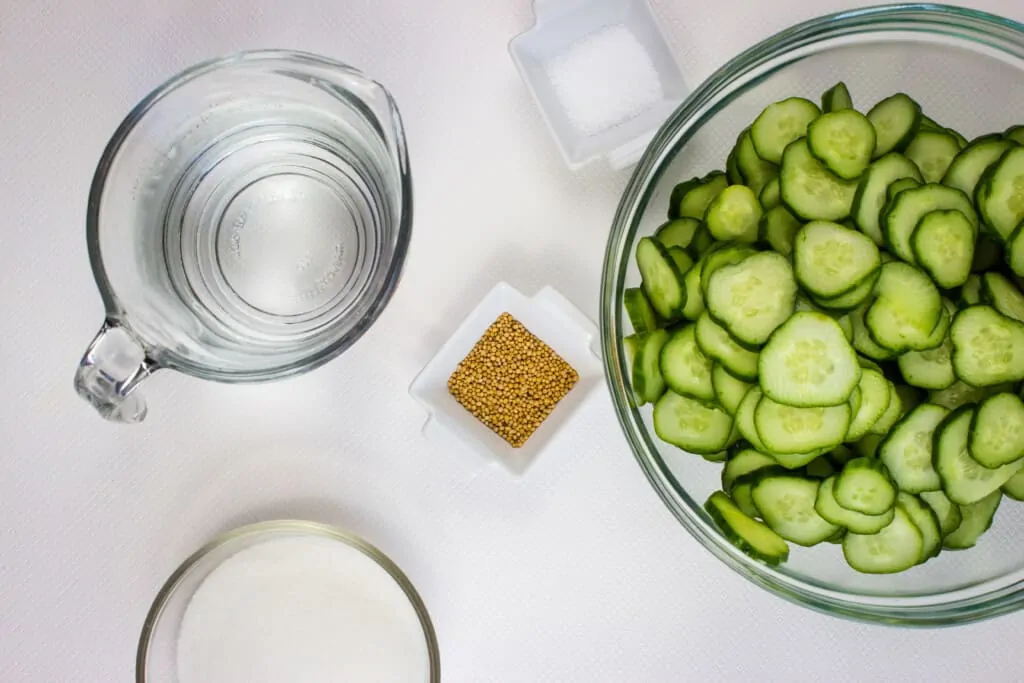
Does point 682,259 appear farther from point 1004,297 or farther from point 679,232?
point 1004,297

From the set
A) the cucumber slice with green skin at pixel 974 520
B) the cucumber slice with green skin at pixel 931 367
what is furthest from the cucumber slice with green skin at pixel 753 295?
the cucumber slice with green skin at pixel 974 520

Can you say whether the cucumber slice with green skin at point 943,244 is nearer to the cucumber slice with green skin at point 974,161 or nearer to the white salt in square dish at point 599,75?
the cucumber slice with green skin at point 974,161

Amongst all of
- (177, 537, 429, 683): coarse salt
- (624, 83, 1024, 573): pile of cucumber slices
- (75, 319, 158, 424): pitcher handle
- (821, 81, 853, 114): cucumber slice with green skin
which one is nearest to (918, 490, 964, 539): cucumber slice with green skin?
(624, 83, 1024, 573): pile of cucumber slices

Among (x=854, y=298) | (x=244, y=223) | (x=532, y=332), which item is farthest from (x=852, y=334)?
(x=244, y=223)

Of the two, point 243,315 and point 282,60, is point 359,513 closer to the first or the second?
point 243,315

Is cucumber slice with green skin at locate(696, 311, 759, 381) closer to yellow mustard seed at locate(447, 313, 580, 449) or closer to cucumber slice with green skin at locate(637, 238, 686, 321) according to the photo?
cucumber slice with green skin at locate(637, 238, 686, 321)
